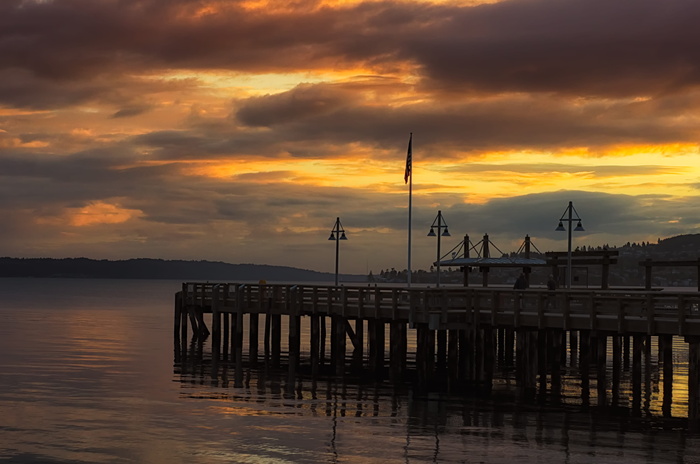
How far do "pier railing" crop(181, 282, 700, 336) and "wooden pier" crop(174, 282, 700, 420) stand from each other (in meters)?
0.04

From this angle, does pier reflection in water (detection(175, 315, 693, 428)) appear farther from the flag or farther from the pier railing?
the flag

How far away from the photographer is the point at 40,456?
27.5 meters

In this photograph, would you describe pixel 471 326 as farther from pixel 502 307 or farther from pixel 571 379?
pixel 571 379

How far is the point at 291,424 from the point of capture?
106 feet

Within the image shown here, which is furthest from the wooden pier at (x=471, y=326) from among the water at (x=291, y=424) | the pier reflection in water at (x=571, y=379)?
the water at (x=291, y=424)

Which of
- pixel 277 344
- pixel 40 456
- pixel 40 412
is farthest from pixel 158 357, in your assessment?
pixel 40 456

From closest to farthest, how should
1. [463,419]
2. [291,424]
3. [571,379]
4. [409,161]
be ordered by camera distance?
[291,424]
[463,419]
[571,379]
[409,161]

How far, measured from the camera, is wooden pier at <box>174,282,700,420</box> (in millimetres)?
35844

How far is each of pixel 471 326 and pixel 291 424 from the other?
1179 centimetres

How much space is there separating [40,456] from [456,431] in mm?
12288

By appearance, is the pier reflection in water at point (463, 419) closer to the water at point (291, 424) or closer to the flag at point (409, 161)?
the water at point (291, 424)

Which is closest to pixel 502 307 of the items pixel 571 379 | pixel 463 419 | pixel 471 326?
pixel 471 326

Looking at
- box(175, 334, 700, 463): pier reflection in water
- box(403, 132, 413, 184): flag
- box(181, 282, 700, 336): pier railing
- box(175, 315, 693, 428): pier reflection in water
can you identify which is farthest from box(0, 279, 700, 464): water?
box(403, 132, 413, 184): flag

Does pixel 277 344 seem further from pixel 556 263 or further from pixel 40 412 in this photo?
pixel 40 412
